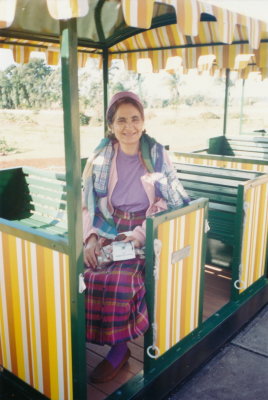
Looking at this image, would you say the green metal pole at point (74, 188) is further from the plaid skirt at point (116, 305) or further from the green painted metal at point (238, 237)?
the green painted metal at point (238, 237)

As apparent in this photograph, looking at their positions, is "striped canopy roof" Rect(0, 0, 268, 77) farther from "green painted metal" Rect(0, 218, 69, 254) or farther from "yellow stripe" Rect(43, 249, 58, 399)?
"yellow stripe" Rect(43, 249, 58, 399)

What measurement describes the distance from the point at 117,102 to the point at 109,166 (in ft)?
1.45

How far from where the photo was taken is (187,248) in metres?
2.64

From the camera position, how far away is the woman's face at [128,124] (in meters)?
2.79

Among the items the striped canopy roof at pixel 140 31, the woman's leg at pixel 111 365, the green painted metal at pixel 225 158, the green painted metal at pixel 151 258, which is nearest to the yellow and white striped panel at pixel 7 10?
the striped canopy roof at pixel 140 31

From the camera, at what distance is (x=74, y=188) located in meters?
1.90

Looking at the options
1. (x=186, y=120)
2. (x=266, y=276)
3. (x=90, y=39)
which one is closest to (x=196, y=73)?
(x=90, y=39)

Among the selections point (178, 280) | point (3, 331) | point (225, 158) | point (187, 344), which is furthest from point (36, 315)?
point (225, 158)

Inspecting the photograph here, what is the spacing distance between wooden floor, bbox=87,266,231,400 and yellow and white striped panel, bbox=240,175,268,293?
0.28 m

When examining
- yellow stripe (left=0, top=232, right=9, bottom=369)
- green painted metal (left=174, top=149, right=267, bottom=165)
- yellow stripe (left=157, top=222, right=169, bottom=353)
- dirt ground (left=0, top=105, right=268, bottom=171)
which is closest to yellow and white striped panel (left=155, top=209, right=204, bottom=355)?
yellow stripe (left=157, top=222, right=169, bottom=353)

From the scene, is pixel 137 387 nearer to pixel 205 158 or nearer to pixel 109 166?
pixel 109 166

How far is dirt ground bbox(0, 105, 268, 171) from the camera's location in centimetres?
1683

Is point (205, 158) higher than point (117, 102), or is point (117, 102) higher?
point (117, 102)

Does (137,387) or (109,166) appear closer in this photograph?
(137,387)
